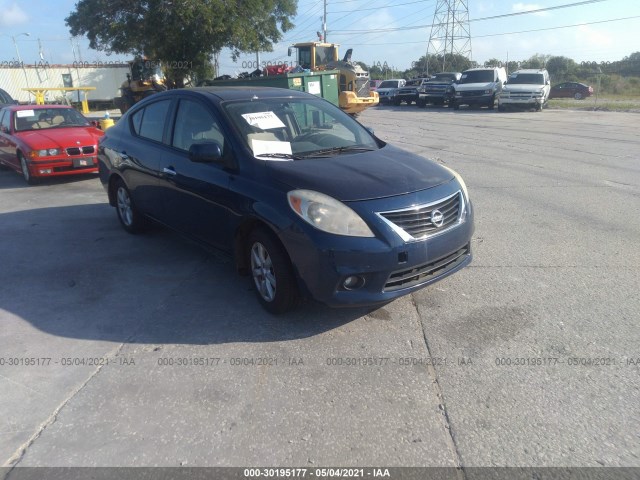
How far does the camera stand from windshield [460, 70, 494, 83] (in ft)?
90.6

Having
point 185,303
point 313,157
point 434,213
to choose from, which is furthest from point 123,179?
point 434,213

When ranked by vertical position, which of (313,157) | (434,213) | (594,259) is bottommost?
(594,259)

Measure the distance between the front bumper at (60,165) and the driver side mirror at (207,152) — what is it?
622cm

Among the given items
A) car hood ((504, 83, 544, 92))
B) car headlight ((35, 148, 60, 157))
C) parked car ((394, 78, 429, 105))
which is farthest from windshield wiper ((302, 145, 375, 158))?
parked car ((394, 78, 429, 105))

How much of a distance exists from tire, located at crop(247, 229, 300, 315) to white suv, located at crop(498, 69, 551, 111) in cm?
2492

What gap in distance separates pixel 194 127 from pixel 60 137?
19.9ft

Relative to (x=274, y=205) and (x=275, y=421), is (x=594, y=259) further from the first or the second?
(x=275, y=421)

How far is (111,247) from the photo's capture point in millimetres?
6004

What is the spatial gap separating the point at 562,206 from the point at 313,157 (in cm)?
444

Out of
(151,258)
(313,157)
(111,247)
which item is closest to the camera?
(313,157)

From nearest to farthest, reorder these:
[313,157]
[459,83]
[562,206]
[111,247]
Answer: [313,157]
[111,247]
[562,206]
[459,83]

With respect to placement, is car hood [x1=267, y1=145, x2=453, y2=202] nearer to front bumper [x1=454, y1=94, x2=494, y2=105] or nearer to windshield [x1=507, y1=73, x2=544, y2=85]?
front bumper [x1=454, y1=94, x2=494, y2=105]

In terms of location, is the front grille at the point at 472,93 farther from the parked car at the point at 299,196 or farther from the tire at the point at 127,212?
the tire at the point at 127,212

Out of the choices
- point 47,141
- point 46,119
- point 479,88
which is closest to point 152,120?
point 47,141
